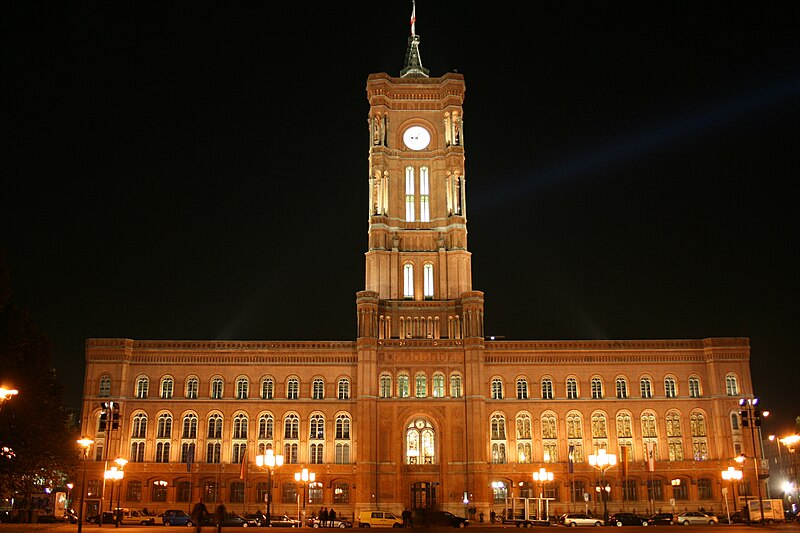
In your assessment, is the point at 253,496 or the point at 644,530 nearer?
the point at 644,530

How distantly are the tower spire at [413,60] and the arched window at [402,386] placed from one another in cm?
3513

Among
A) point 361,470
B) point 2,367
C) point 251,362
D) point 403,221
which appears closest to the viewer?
point 2,367

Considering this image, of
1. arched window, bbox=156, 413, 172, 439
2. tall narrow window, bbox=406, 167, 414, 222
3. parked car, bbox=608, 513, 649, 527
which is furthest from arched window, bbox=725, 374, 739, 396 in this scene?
arched window, bbox=156, 413, 172, 439

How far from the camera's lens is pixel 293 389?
2928 inches

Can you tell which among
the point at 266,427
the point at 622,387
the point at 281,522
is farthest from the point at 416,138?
the point at 281,522

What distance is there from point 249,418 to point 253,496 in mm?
6596

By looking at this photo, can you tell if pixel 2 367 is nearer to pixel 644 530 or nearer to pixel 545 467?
pixel 644 530

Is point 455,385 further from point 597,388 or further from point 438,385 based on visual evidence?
point 597,388

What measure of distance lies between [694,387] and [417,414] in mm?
24723

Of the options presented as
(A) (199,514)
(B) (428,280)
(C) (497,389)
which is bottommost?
(A) (199,514)

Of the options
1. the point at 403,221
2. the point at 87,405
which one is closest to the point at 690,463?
the point at 403,221

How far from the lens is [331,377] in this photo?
7444cm

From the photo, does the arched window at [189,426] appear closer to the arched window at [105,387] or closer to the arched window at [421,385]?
the arched window at [105,387]

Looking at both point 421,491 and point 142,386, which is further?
point 142,386
